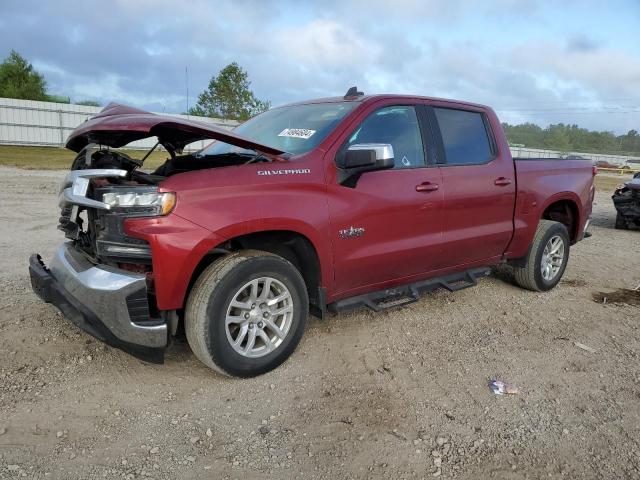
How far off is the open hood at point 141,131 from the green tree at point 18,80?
4293 centimetres

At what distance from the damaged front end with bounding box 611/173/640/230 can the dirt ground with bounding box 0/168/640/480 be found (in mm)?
6692

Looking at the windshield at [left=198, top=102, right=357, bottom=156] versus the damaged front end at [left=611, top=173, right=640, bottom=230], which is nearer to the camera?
the windshield at [left=198, top=102, right=357, bottom=156]

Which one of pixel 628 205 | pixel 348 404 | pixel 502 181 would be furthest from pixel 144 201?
pixel 628 205

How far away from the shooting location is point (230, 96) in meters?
33.9

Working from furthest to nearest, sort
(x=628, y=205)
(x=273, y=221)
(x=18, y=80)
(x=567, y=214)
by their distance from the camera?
1. (x=18, y=80)
2. (x=628, y=205)
3. (x=567, y=214)
4. (x=273, y=221)

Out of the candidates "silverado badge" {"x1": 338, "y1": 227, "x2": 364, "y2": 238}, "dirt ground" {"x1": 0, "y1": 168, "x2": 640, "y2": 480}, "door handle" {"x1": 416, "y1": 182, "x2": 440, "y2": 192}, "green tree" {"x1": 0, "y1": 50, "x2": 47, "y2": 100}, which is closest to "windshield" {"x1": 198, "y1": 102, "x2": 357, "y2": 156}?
"silverado badge" {"x1": 338, "y1": 227, "x2": 364, "y2": 238}

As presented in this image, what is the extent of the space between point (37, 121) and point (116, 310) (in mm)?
31294

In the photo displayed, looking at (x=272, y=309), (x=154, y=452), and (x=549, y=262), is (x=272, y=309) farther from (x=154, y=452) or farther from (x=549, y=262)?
(x=549, y=262)

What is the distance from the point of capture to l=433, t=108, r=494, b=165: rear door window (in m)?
4.45

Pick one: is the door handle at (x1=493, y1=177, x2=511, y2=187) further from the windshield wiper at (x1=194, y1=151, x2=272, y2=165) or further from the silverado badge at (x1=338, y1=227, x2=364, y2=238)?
the windshield wiper at (x1=194, y1=151, x2=272, y2=165)

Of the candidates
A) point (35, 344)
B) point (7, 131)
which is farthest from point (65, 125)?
point (35, 344)

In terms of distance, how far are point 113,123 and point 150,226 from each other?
0.79 metres

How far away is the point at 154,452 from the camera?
257 centimetres

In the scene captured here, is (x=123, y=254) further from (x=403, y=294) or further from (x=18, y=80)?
(x=18, y=80)
